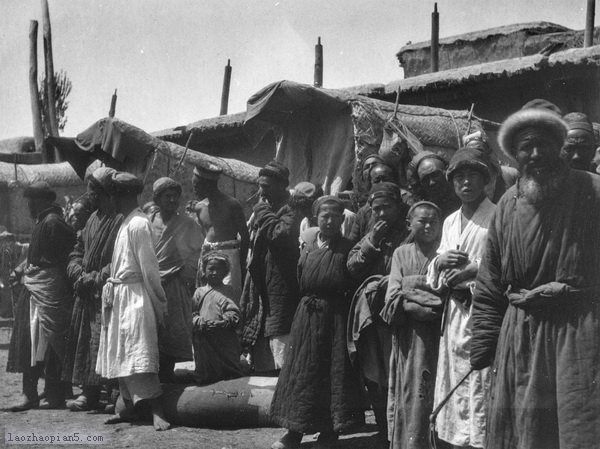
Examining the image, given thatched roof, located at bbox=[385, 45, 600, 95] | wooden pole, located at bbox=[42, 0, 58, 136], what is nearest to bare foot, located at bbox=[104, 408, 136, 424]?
thatched roof, located at bbox=[385, 45, 600, 95]

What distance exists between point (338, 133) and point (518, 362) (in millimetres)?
4253

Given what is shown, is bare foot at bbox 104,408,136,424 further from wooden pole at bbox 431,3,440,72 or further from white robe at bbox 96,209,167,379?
wooden pole at bbox 431,3,440,72

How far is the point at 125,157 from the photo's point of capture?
9.18 m

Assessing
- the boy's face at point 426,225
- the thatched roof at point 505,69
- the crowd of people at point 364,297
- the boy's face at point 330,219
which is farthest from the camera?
the thatched roof at point 505,69

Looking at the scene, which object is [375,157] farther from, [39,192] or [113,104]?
[113,104]

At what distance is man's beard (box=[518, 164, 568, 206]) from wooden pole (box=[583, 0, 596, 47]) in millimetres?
10158

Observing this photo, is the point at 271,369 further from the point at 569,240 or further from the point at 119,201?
the point at 569,240

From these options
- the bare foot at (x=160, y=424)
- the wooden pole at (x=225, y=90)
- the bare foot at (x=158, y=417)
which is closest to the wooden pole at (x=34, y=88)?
the wooden pole at (x=225, y=90)

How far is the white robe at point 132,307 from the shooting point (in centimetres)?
639

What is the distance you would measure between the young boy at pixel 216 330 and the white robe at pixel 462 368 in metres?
2.52

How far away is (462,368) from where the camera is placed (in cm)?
436

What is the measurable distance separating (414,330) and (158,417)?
2480 millimetres

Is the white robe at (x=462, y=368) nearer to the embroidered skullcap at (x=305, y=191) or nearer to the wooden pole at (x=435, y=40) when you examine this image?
the embroidered skullcap at (x=305, y=191)

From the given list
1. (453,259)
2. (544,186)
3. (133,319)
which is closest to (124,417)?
(133,319)
